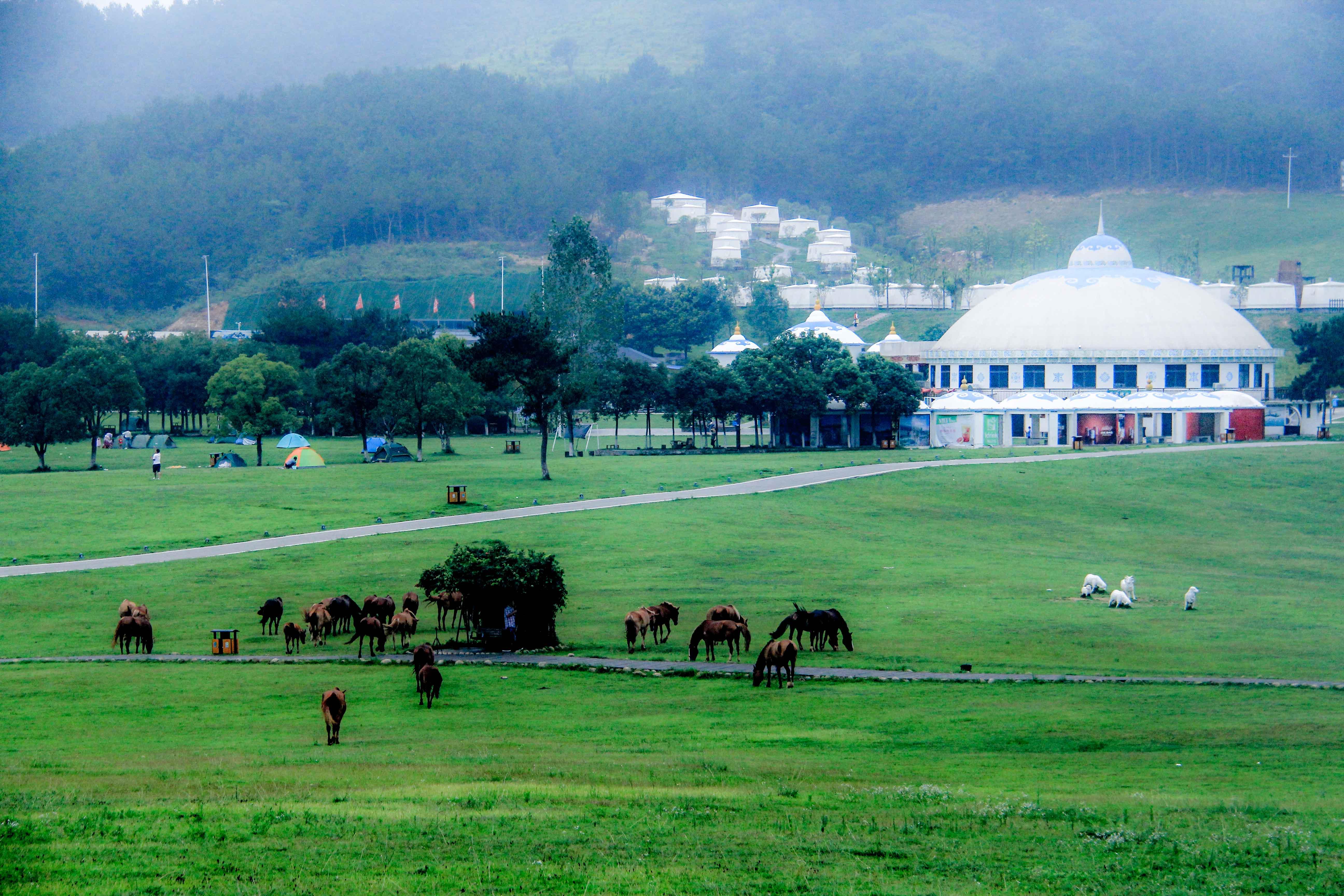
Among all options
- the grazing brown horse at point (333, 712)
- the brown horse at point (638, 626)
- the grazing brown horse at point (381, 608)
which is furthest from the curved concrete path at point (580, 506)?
the grazing brown horse at point (333, 712)

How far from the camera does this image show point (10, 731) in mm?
23109

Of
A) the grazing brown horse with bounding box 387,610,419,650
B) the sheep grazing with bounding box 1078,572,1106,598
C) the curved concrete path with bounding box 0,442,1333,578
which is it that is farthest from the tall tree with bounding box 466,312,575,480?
the grazing brown horse with bounding box 387,610,419,650

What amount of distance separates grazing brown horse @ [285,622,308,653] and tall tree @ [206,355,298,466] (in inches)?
2427

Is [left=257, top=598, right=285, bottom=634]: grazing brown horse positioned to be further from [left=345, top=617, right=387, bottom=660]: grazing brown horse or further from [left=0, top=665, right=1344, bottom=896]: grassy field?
[left=0, top=665, right=1344, bottom=896]: grassy field

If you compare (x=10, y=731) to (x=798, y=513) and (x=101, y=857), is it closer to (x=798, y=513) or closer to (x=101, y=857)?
(x=101, y=857)

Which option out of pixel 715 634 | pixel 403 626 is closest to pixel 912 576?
pixel 715 634

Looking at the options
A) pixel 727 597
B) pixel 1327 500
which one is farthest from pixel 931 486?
pixel 727 597

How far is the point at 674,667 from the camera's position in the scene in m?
30.3

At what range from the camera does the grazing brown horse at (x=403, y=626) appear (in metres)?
33.8

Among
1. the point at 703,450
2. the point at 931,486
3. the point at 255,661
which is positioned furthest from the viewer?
the point at 703,450

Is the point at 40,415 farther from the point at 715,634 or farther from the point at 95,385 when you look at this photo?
the point at 715,634

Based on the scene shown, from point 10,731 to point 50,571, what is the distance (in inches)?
945

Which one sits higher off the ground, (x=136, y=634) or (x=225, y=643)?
(x=136, y=634)

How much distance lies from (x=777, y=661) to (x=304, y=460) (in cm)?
6500
